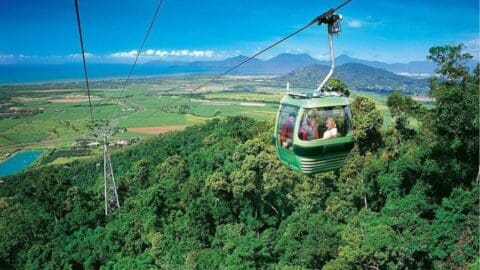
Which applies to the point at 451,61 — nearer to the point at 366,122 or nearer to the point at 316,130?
the point at 366,122

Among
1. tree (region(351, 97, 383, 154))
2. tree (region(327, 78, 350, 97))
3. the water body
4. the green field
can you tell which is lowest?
the water body

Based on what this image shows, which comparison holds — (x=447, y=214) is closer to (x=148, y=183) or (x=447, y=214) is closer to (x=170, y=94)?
(x=148, y=183)

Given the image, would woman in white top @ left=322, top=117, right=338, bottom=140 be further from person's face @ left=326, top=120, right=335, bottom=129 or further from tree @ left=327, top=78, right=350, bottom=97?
tree @ left=327, top=78, right=350, bottom=97

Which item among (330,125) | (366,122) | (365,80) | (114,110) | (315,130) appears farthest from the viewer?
(114,110)

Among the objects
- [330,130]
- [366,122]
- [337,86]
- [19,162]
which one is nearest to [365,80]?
[337,86]

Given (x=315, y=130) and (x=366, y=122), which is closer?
(x=315, y=130)

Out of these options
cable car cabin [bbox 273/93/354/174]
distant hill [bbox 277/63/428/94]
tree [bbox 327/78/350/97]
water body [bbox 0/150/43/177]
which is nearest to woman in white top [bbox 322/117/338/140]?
cable car cabin [bbox 273/93/354/174]
